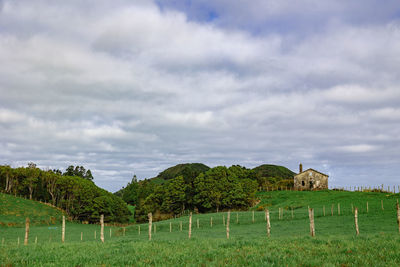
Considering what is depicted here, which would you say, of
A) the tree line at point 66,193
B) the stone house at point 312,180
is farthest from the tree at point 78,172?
the stone house at point 312,180

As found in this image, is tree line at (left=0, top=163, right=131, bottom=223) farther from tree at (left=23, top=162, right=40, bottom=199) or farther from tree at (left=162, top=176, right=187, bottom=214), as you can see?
tree at (left=162, top=176, right=187, bottom=214)

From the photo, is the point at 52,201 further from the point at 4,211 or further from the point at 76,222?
the point at 4,211

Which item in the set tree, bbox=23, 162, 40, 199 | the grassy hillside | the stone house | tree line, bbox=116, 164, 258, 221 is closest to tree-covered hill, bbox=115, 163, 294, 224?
tree line, bbox=116, 164, 258, 221

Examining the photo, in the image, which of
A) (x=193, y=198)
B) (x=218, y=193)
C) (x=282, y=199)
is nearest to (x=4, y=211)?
(x=193, y=198)

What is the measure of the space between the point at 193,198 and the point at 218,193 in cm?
890

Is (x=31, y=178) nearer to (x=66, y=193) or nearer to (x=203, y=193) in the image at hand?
(x=66, y=193)

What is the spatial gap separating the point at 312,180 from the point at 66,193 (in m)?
84.0

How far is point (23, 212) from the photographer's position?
86.6 meters

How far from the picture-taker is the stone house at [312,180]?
369 ft

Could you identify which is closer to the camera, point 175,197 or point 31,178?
point 175,197

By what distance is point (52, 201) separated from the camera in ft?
364

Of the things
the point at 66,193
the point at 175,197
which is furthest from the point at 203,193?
the point at 66,193

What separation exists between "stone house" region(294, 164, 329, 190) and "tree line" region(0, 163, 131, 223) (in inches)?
2424

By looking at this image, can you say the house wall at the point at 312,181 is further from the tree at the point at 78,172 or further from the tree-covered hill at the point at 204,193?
the tree at the point at 78,172
